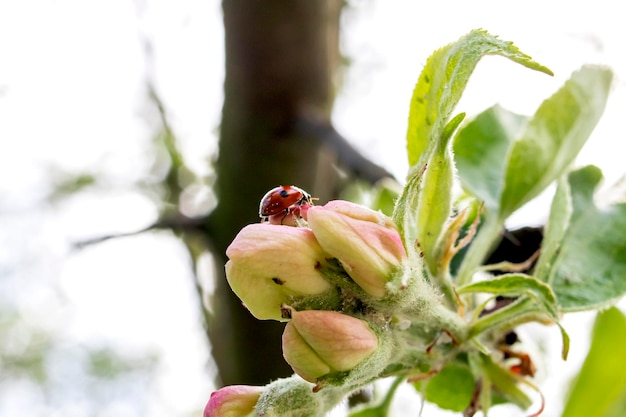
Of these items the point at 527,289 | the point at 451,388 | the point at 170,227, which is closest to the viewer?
the point at 527,289

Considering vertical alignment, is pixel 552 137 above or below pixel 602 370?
above

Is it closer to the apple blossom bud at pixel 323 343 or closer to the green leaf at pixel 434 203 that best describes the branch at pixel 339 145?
the green leaf at pixel 434 203

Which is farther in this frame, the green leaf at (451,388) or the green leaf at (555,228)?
the green leaf at (451,388)

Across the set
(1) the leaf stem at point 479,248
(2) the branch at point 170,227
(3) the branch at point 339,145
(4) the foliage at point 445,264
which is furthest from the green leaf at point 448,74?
(2) the branch at point 170,227

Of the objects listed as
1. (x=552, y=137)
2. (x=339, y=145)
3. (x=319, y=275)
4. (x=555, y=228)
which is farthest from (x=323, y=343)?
(x=339, y=145)

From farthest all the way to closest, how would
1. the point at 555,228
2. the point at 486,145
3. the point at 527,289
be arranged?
the point at 486,145
the point at 555,228
the point at 527,289

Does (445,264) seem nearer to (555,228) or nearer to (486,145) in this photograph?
(555,228)

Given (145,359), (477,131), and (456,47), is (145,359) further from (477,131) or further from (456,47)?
(456,47)

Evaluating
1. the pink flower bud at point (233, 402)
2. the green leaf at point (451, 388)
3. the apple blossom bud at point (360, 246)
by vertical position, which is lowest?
the green leaf at point (451, 388)
